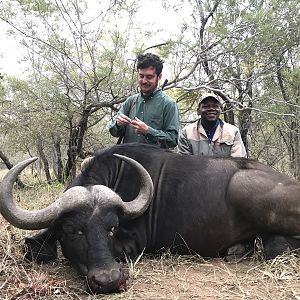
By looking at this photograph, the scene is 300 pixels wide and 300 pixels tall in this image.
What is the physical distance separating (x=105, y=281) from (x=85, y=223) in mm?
526

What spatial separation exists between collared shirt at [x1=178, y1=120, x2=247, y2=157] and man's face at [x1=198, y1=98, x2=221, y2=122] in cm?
12

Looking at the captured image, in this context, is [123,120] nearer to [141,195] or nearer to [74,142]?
[141,195]

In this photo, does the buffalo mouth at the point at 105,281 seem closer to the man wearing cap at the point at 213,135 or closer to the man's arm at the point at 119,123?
the man's arm at the point at 119,123

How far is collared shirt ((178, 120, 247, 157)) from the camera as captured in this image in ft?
17.2

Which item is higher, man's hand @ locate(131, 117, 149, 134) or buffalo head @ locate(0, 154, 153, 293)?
man's hand @ locate(131, 117, 149, 134)

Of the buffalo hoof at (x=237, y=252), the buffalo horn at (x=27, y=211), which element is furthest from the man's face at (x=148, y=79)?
the buffalo hoof at (x=237, y=252)

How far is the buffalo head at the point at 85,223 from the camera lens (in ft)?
9.68

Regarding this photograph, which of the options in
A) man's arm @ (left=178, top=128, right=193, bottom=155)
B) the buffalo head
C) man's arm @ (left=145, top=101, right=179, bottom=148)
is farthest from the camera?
man's arm @ (left=178, top=128, right=193, bottom=155)

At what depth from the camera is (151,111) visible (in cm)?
511

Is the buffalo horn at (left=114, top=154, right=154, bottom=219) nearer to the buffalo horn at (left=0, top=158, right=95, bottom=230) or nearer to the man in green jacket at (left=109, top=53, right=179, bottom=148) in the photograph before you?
the buffalo horn at (left=0, top=158, right=95, bottom=230)

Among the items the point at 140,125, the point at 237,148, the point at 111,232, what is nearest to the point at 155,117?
the point at 140,125

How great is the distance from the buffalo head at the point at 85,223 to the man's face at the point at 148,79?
1.68m

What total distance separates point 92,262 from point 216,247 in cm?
139

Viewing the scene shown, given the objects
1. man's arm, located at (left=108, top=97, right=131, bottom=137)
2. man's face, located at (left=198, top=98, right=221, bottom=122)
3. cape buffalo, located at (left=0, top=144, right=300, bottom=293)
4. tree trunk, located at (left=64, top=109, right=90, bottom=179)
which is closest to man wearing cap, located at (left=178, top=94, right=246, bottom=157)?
man's face, located at (left=198, top=98, right=221, bottom=122)
